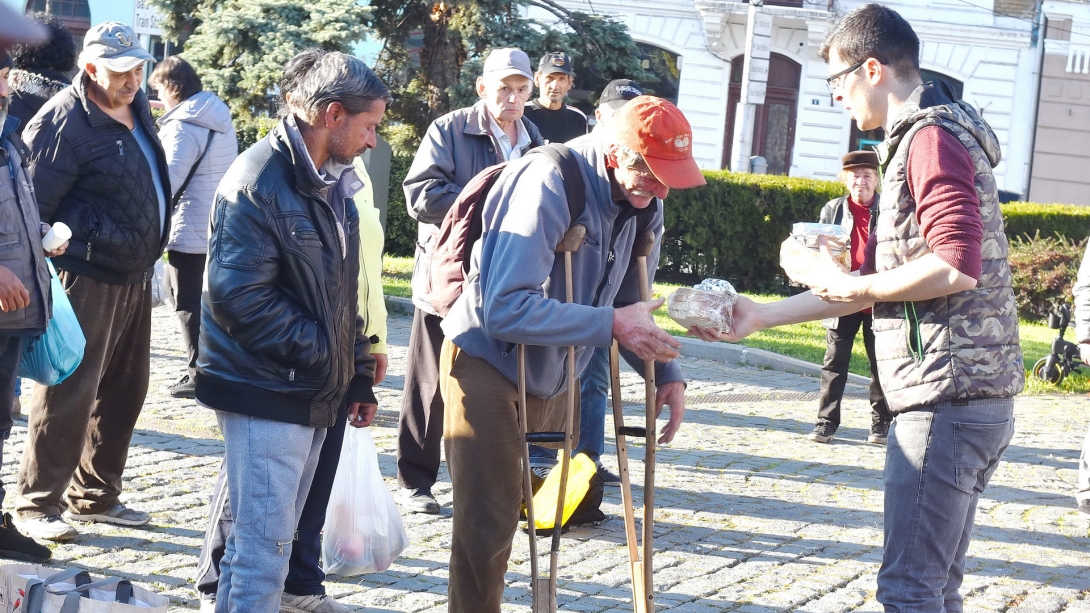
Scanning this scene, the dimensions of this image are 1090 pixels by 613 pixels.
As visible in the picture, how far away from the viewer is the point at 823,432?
28.4 feet

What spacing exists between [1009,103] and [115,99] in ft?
93.1

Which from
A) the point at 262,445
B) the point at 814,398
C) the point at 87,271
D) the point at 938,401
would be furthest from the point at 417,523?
the point at 814,398

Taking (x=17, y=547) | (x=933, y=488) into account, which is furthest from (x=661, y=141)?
(x=17, y=547)

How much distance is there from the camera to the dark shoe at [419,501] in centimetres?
613

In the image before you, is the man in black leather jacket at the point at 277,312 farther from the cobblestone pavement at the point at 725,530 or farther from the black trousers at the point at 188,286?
the black trousers at the point at 188,286

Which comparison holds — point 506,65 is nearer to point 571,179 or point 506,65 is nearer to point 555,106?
point 555,106

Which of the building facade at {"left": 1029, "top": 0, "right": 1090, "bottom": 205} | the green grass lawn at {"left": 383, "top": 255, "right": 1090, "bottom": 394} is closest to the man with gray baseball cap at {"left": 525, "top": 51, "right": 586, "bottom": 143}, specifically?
the green grass lawn at {"left": 383, "top": 255, "right": 1090, "bottom": 394}

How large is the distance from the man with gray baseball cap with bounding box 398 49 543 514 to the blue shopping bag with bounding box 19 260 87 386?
1.80 metres

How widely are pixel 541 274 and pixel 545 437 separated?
564 millimetres

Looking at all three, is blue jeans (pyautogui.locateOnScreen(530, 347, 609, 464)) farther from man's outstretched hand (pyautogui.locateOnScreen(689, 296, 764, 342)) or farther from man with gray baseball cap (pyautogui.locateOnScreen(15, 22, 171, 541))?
man's outstretched hand (pyautogui.locateOnScreen(689, 296, 764, 342))

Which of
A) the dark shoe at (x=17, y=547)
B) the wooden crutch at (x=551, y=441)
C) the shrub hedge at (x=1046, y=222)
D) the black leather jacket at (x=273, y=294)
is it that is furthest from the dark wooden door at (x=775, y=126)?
the black leather jacket at (x=273, y=294)

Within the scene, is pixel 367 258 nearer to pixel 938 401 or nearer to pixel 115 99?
pixel 115 99

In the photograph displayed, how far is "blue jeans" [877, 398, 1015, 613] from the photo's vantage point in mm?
3459

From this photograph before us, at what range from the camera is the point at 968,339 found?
3.42 metres
